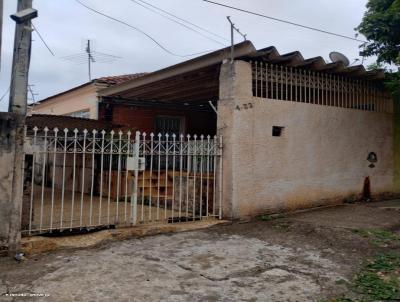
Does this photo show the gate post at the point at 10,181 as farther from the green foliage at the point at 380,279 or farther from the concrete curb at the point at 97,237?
the green foliage at the point at 380,279

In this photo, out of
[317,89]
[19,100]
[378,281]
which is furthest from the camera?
[317,89]

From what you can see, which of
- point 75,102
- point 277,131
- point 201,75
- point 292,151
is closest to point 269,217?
point 292,151

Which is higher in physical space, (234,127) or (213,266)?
(234,127)

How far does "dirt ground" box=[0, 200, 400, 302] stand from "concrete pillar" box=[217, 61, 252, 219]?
617 millimetres

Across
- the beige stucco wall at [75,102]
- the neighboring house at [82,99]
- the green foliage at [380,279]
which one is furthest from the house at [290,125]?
the green foliage at [380,279]

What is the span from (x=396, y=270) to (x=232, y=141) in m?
3.45

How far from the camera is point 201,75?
28.9ft

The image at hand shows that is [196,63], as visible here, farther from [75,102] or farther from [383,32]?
[75,102]

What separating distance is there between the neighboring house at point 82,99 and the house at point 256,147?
1934 millimetres

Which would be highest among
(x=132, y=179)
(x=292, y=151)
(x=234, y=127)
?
(x=234, y=127)

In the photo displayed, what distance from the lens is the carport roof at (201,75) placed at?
24.5ft

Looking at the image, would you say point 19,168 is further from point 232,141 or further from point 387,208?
point 387,208

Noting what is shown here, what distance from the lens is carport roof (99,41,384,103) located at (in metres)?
7.47

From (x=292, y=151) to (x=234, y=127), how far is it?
5.30 ft
